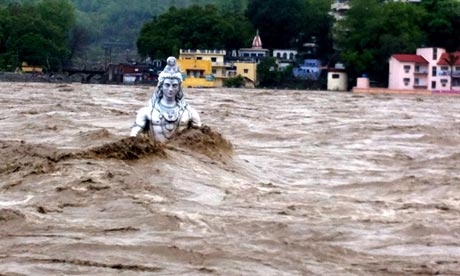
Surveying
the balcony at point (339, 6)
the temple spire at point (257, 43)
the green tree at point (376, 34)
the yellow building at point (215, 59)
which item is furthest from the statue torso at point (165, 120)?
the balcony at point (339, 6)

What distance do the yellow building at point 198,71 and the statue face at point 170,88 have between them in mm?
53504

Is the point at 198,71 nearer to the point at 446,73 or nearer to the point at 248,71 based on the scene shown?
the point at 248,71

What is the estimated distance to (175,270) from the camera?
29.6ft

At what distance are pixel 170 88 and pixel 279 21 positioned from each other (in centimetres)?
6289

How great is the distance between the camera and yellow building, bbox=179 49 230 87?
71.1 meters

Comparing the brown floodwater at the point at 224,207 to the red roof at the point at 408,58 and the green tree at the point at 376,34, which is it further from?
the green tree at the point at 376,34

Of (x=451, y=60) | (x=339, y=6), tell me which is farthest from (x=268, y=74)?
(x=339, y=6)

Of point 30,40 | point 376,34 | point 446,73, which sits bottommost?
point 446,73

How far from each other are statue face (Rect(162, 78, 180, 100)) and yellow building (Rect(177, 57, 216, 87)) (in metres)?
53.5

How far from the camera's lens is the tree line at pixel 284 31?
7012 cm

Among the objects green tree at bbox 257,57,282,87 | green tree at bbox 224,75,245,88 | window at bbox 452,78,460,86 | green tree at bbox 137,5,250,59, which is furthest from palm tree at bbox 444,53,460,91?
green tree at bbox 137,5,250,59

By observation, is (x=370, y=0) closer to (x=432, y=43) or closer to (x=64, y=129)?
(x=432, y=43)

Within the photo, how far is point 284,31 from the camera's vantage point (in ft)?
259

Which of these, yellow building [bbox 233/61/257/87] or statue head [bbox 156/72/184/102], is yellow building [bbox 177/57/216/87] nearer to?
yellow building [bbox 233/61/257/87]
